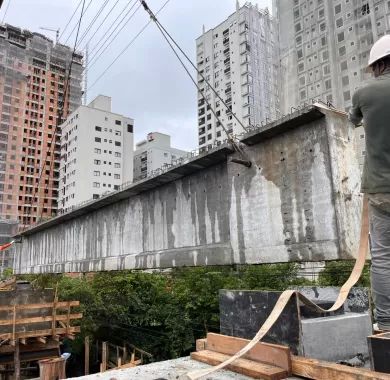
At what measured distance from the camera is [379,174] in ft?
11.5

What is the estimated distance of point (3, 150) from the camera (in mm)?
91688

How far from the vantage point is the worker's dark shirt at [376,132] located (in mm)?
3473

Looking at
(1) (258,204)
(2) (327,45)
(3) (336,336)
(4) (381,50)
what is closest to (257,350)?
(3) (336,336)

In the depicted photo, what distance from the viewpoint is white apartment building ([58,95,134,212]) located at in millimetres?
88125

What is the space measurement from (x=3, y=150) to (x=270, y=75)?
2489 inches

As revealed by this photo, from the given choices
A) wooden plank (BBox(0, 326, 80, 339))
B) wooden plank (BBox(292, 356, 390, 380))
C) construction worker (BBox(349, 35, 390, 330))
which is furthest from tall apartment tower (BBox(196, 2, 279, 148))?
wooden plank (BBox(292, 356, 390, 380))

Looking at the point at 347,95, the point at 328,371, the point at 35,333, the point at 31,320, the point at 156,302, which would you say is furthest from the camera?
the point at 347,95

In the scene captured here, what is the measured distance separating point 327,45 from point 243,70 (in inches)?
995

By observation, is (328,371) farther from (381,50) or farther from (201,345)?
(381,50)

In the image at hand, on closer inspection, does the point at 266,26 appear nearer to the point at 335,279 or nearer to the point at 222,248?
the point at 335,279

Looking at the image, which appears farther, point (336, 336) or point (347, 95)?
point (347, 95)

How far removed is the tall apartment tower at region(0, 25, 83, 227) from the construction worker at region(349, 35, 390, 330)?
90.5m

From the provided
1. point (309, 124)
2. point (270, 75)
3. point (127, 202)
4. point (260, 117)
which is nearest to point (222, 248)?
point (309, 124)

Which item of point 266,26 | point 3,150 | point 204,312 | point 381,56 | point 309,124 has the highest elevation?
point 266,26
